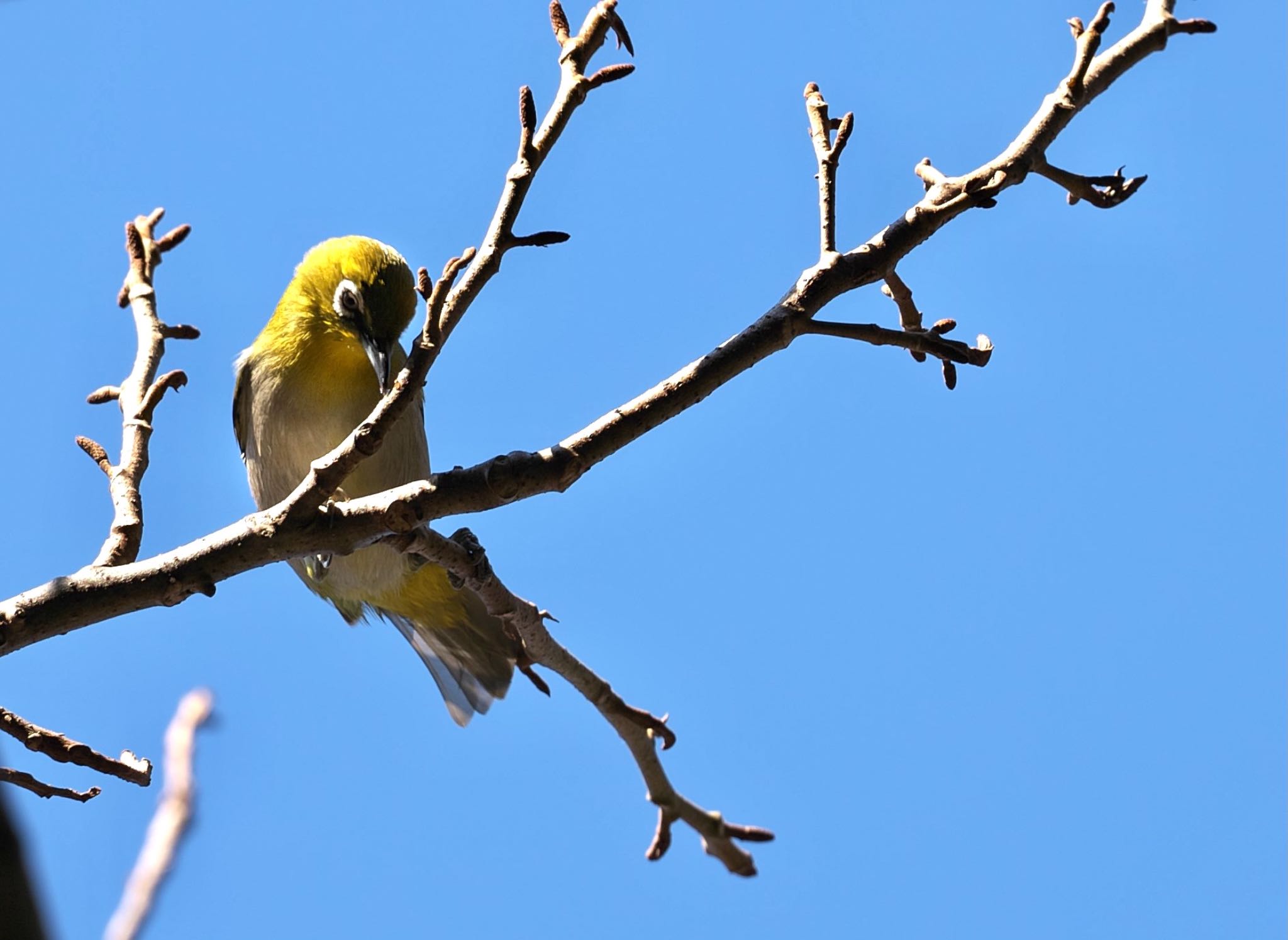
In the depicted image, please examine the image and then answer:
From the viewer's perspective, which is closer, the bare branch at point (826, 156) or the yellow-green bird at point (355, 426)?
the bare branch at point (826, 156)

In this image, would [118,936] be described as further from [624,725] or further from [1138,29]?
[1138,29]

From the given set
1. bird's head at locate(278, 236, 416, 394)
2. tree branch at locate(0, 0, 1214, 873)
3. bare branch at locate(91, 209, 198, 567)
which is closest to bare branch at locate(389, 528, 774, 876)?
tree branch at locate(0, 0, 1214, 873)

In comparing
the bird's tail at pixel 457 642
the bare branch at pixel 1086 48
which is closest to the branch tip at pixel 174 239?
the bird's tail at pixel 457 642

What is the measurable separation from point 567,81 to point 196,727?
2.29 metres

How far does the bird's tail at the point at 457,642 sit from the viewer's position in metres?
5.43

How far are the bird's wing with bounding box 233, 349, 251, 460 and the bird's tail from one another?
45.2 inches

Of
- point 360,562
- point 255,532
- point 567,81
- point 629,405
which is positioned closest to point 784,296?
point 629,405

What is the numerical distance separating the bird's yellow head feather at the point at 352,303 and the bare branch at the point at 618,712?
2.28 m

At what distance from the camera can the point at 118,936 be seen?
117 inches

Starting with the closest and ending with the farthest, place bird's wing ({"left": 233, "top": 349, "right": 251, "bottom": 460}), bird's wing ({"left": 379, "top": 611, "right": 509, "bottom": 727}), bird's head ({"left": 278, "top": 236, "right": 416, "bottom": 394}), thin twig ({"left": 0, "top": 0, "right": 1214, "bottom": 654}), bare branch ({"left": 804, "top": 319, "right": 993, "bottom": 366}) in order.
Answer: thin twig ({"left": 0, "top": 0, "right": 1214, "bottom": 654})
bare branch ({"left": 804, "top": 319, "right": 993, "bottom": 366})
bird's wing ({"left": 379, "top": 611, "right": 509, "bottom": 727})
bird's head ({"left": 278, "top": 236, "right": 416, "bottom": 394})
bird's wing ({"left": 233, "top": 349, "right": 251, "bottom": 460})

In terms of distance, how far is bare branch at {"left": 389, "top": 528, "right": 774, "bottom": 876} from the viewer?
346 cm

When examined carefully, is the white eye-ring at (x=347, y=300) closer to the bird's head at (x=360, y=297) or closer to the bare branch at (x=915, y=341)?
the bird's head at (x=360, y=297)

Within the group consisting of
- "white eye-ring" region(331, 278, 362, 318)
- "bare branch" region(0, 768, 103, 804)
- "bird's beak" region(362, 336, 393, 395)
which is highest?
"white eye-ring" region(331, 278, 362, 318)

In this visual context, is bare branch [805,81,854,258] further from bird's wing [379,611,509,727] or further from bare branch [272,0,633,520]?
bird's wing [379,611,509,727]
